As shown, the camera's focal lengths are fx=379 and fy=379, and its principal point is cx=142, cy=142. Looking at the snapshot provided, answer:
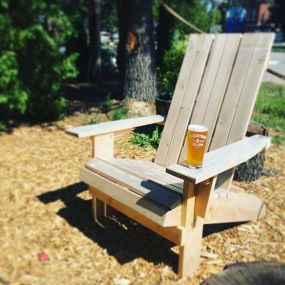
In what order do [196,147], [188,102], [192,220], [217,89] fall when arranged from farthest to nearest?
1. [188,102]
2. [217,89]
3. [192,220]
4. [196,147]

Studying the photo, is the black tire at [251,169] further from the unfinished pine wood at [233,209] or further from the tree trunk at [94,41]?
the tree trunk at [94,41]

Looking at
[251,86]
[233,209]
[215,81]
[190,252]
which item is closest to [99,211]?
[190,252]

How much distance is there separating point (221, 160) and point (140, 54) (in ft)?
13.6

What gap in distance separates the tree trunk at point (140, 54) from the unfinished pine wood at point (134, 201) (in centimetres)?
334

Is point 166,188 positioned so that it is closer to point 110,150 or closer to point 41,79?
point 110,150

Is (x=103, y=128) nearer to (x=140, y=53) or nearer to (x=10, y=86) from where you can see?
(x=10, y=86)

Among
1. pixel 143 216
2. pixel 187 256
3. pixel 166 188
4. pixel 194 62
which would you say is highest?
pixel 194 62

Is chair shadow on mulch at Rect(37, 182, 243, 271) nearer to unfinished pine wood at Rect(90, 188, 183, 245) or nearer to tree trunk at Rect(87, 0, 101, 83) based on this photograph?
unfinished pine wood at Rect(90, 188, 183, 245)

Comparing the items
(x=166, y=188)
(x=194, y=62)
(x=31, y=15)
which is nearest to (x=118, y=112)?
(x=31, y=15)

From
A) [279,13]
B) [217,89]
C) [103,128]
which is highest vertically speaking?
[279,13]

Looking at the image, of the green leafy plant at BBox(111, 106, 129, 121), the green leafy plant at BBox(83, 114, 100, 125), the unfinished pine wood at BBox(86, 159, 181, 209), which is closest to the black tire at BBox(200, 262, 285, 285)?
the unfinished pine wood at BBox(86, 159, 181, 209)

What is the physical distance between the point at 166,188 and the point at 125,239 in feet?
2.34

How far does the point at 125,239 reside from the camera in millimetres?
2900

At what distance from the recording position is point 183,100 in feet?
10.6
